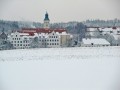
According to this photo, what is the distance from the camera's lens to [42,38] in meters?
2.58

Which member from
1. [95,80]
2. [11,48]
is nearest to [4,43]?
[11,48]

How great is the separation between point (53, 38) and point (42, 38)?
99 mm

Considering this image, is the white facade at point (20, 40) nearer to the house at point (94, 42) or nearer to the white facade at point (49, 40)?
the white facade at point (49, 40)

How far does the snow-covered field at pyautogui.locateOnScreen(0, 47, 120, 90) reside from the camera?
2561 mm

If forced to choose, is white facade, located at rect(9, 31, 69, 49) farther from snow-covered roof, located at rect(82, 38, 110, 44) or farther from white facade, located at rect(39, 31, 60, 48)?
snow-covered roof, located at rect(82, 38, 110, 44)

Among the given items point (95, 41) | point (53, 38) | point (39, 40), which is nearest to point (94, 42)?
point (95, 41)

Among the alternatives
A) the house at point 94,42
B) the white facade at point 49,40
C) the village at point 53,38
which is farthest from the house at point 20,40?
the house at point 94,42

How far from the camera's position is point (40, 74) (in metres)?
2.61

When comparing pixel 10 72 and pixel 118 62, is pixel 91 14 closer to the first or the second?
pixel 118 62

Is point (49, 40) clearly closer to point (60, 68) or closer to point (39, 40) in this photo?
point (39, 40)

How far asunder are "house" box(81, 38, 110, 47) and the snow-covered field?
0.03 m

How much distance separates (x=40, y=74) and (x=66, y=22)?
0.52 metres

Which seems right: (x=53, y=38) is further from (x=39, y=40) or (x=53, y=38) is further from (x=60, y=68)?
(x=60, y=68)

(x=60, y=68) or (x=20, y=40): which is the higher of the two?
(x=20, y=40)
